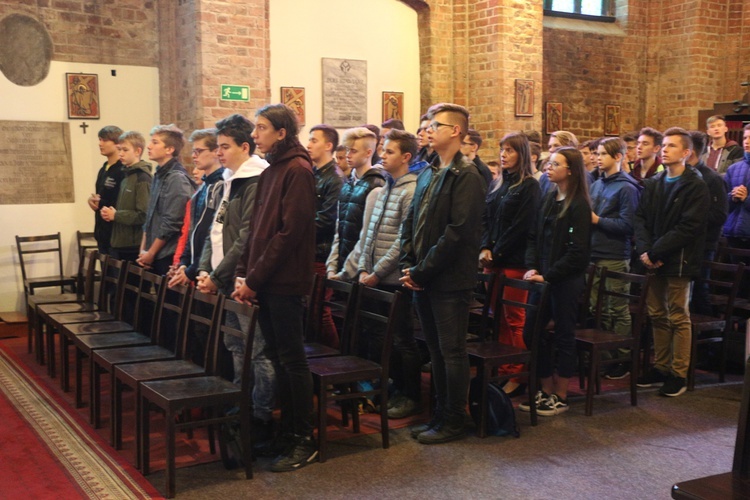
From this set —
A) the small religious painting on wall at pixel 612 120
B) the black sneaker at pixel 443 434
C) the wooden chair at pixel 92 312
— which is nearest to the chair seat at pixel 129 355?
the wooden chair at pixel 92 312

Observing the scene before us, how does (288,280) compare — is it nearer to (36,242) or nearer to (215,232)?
(215,232)

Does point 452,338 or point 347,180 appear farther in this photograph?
point 347,180

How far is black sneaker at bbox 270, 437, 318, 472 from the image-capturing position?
13.2ft

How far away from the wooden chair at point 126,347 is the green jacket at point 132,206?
59.5 inches

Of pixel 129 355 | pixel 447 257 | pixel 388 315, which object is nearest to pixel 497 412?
pixel 388 315

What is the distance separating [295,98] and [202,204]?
444 centimetres

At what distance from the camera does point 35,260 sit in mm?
8203

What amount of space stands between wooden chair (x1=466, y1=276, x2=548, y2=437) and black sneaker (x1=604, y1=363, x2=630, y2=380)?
135cm

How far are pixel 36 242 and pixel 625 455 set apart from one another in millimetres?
6241

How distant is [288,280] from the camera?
395 centimetres

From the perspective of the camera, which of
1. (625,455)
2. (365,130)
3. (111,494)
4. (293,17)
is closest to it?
(111,494)

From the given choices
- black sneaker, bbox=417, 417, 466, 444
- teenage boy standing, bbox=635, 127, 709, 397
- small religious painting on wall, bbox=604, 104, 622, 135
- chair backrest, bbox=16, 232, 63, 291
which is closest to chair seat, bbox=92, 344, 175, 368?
black sneaker, bbox=417, 417, 466, 444

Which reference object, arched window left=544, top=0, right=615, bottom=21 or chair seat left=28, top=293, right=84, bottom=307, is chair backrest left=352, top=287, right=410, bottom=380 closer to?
chair seat left=28, top=293, right=84, bottom=307

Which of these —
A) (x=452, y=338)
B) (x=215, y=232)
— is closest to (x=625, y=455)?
(x=452, y=338)
